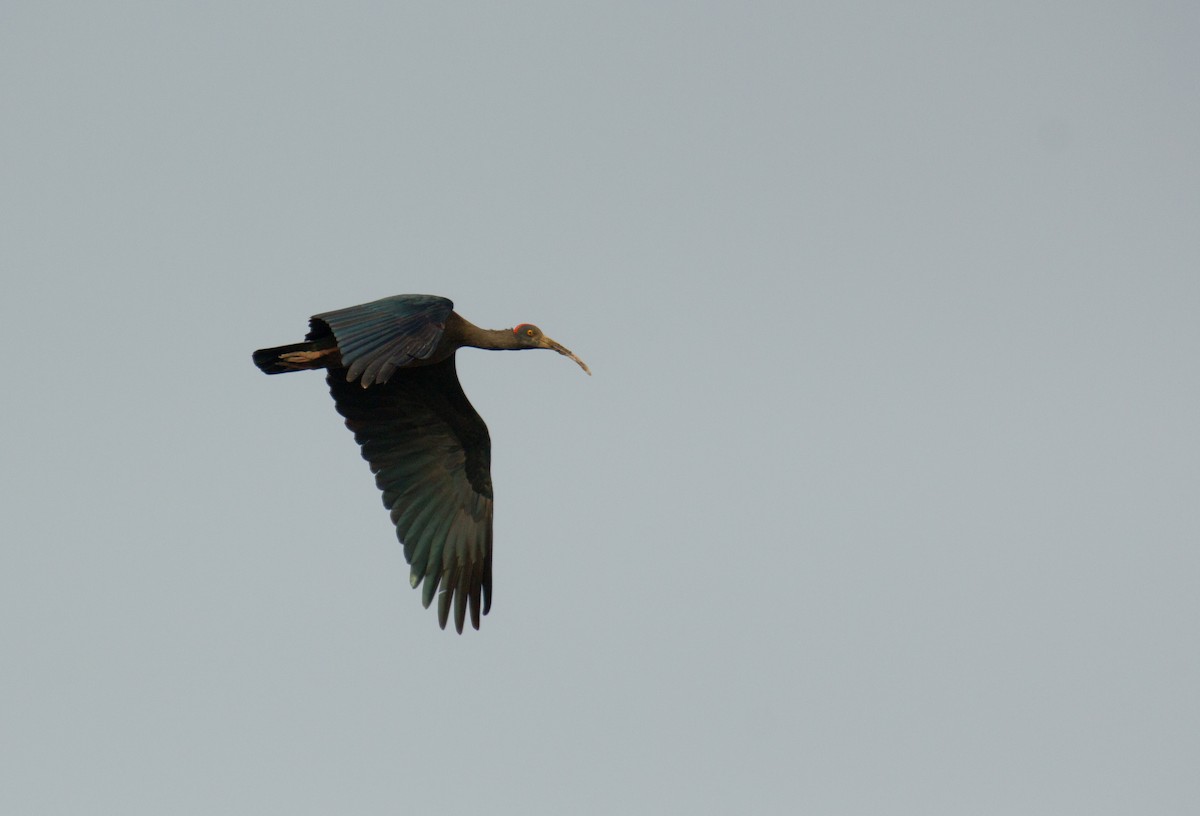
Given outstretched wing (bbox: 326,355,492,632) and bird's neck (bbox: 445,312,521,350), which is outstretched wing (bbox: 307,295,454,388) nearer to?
bird's neck (bbox: 445,312,521,350)

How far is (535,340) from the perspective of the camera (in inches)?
661

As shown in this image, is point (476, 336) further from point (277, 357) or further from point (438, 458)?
point (277, 357)

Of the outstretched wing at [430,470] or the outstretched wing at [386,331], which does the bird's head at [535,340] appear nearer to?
the outstretched wing at [430,470]

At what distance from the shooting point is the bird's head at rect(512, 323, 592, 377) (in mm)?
16688

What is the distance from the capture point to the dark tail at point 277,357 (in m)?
15.1

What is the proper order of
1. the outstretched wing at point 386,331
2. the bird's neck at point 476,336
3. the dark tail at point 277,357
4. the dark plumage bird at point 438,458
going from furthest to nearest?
1. the dark plumage bird at point 438,458
2. the bird's neck at point 476,336
3. the dark tail at point 277,357
4. the outstretched wing at point 386,331

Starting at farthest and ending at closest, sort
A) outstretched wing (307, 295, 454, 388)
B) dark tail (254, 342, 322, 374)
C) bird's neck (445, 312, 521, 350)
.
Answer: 1. bird's neck (445, 312, 521, 350)
2. dark tail (254, 342, 322, 374)
3. outstretched wing (307, 295, 454, 388)

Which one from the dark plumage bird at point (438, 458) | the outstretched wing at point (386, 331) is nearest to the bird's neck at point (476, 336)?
the dark plumage bird at point (438, 458)

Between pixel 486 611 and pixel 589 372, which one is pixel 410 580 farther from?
pixel 589 372

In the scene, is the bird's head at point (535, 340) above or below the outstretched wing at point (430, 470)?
above

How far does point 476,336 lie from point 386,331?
2381mm

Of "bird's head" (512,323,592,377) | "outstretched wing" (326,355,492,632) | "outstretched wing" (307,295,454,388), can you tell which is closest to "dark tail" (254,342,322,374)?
"outstretched wing" (307,295,454,388)

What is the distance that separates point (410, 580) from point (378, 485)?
96 centimetres

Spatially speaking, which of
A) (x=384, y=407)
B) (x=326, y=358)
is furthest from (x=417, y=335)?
(x=384, y=407)
